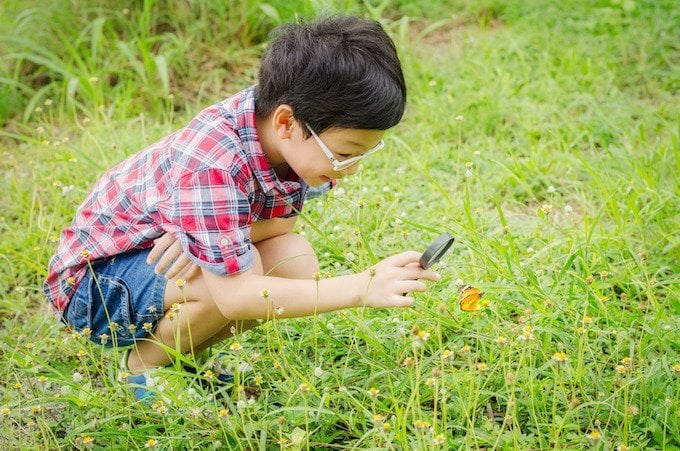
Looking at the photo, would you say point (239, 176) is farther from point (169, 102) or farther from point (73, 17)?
point (73, 17)

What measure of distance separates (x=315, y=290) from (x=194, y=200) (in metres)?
0.35

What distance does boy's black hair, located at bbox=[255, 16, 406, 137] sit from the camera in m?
1.82

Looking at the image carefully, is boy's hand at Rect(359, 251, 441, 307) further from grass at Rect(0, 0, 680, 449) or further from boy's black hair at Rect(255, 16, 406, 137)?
boy's black hair at Rect(255, 16, 406, 137)

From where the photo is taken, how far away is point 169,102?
3.73 meters

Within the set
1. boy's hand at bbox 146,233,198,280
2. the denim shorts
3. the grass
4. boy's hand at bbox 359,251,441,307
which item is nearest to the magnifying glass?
boy's hand at bbox 359,251,441,307

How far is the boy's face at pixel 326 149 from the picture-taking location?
1.86 metres

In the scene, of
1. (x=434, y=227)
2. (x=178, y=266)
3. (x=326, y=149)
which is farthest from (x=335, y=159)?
(x=434, y=227)

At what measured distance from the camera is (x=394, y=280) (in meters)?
1.73

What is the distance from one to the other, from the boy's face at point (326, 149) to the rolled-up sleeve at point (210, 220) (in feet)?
0.59

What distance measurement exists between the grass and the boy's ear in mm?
356

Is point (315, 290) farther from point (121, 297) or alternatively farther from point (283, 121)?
point (121, 297)

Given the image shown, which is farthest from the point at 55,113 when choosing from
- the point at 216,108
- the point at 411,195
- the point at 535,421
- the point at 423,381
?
the point at 535,421

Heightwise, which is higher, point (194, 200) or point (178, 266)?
point (194, 200)

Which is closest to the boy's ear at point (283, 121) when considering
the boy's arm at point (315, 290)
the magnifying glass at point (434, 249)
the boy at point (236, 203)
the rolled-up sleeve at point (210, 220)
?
the boy at point (236, 203)
